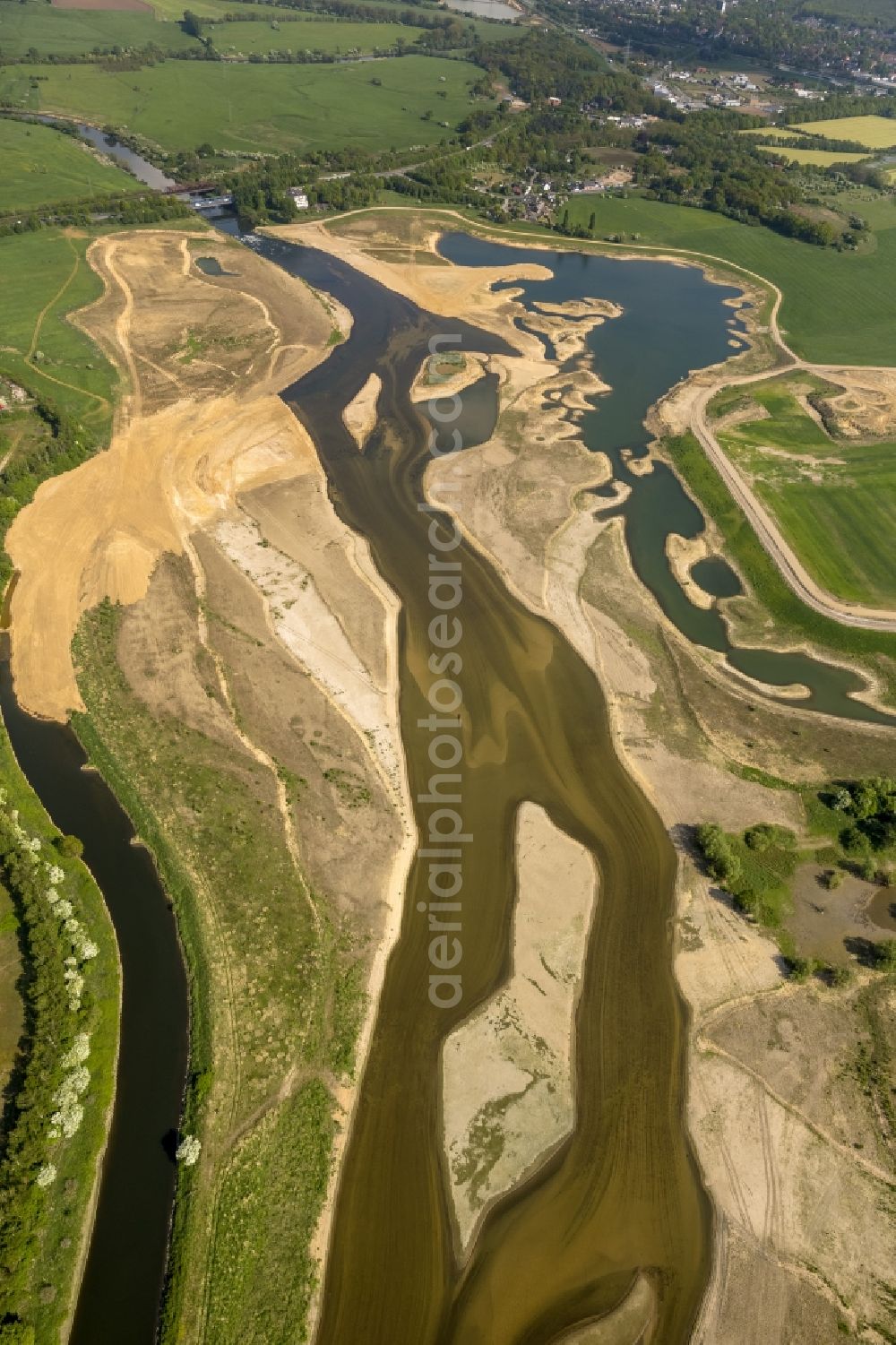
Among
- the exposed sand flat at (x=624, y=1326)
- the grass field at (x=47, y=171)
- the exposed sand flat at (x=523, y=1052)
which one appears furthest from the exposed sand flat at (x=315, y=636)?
the grass field at (x=47, y=171)

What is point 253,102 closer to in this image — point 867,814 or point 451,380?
point 451,380

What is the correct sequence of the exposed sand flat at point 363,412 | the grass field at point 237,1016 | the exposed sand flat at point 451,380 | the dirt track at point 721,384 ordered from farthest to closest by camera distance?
the exposed sand flat at point 451,380
the exposed sand flat at point 363,412
the dirt track at point 721,384
the grass field at point 237,1016

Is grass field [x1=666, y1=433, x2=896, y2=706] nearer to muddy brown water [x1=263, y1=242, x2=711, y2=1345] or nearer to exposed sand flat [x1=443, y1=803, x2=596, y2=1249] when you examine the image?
muddy brown water [x1=263, y1=242, x2=711, y2=1345]

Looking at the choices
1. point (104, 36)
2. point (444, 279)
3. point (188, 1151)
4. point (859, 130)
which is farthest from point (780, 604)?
point (104, 36)

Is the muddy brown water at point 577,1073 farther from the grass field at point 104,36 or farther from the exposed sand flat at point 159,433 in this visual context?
the grass field at point 104,36

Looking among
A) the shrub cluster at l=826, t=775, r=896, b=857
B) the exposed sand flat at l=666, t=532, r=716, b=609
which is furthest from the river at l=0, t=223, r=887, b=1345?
the shrub cluster at l=826, t=775, r=896, b=857

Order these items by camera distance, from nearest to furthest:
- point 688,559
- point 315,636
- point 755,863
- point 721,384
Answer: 1. point 755,863
2. point 315,636
3. point 688,559
4. point 721,384

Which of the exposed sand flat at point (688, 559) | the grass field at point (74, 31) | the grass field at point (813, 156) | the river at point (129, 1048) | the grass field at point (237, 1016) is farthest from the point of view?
the grass field at point (74, 31)
